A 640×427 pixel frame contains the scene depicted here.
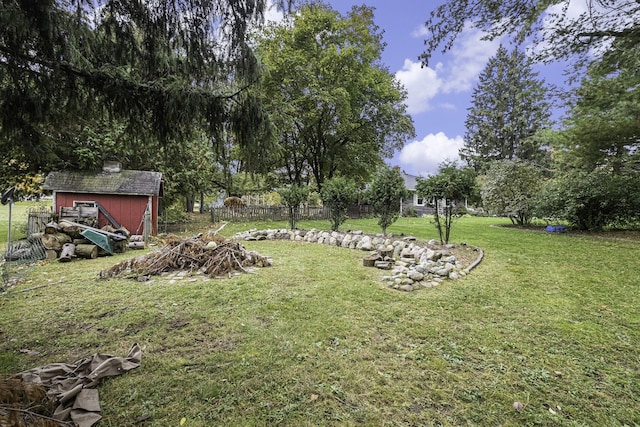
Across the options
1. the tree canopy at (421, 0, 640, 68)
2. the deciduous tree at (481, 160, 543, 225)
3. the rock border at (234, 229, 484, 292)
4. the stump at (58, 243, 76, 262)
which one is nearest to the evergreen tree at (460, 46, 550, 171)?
the deciduous tree at (481, 160, 543, 225)

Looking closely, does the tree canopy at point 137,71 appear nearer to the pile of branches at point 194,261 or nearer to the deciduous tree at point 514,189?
the pile of branches at point 194,261

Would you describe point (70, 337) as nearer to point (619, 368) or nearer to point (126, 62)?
point (126, 62)

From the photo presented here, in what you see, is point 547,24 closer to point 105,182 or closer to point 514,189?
point 514,189

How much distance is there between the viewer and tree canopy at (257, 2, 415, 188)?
1574 centimetres

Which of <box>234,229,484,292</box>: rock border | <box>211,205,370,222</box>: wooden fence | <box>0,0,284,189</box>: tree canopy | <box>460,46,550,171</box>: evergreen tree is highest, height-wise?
<box>460,46,550,171</box>: evergreen tree

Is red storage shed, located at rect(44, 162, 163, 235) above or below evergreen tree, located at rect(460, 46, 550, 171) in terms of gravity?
below

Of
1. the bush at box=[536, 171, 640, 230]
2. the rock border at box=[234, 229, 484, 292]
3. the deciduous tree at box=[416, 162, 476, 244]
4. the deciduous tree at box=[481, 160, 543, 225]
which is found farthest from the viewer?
the deciduous tree at box=[481, 160, 543, 225]

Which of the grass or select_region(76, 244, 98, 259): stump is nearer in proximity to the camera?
the grass

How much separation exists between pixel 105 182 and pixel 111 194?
57 cm

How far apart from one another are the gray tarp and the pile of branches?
2821 millimetres

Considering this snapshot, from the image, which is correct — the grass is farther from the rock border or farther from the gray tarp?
the rock border

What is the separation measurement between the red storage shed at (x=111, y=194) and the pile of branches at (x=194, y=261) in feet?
15.1

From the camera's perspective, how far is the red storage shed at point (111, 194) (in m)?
9.65

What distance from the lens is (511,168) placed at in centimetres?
1220
